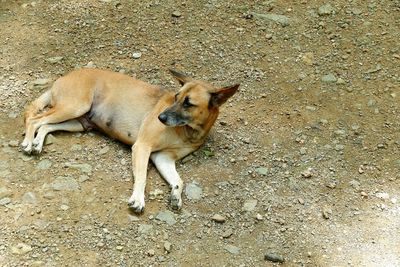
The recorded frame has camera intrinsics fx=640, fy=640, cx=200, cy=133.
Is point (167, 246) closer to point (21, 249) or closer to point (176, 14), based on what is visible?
point (21, 249)

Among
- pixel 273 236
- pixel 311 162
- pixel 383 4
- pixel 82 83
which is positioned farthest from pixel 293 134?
pixel 383 4

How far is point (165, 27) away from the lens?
766cm

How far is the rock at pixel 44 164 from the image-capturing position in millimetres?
5766

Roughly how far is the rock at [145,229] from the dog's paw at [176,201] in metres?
0.30

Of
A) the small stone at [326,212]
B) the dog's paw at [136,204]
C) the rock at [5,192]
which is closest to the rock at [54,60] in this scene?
the rock at [5,192]

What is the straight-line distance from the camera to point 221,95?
591 centimetres

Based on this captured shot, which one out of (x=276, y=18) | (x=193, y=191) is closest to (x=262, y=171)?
(x=193, y=191)

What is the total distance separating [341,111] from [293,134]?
671 millimetres

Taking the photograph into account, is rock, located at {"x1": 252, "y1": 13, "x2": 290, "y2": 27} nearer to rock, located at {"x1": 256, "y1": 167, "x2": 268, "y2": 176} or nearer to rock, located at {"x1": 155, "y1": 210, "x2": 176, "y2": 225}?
rock, located at {"x1": 256, "y1": 167, "x2": 268, "y2": 176}

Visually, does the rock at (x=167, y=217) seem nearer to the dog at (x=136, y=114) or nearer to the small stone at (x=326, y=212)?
the dog at (x=136, y=114)

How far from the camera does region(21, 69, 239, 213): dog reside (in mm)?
5898

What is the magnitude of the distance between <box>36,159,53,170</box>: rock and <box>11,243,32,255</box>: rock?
37.1 inches

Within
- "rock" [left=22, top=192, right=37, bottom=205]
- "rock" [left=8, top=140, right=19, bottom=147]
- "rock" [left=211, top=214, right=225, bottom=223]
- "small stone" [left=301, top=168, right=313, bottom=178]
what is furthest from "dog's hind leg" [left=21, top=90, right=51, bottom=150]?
"small stone" [left=301, top=168, right=313, bottom=178]

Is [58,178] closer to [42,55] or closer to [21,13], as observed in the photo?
[42,55]
